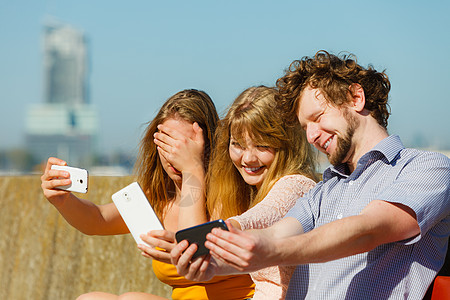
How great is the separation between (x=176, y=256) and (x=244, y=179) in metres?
1.12

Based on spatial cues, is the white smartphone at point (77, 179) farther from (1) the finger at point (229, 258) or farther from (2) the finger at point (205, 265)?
(1) the finger at point (229, 258)

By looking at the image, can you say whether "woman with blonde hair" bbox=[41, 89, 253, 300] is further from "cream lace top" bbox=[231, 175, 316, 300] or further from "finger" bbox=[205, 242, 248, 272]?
"finger" bbox=[205, 242, 248, 272]

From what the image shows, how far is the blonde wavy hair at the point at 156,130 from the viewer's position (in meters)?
3.51

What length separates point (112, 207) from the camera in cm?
380

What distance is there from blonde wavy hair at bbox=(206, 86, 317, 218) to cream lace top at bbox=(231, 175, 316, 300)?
93 millimetres

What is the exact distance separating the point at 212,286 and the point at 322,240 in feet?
4.37

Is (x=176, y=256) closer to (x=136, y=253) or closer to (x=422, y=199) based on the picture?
(x=422, y=199)

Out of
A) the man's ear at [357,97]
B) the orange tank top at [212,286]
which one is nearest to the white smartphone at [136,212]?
the orange tank top at [212,286]

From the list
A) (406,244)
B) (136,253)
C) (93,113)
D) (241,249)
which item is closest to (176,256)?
(241,249)

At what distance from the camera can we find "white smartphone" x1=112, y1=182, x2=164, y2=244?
99.0 inches

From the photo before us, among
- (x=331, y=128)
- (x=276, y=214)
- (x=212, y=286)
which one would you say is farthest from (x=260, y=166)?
(x=212, y=286)

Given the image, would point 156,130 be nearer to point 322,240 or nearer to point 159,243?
point 159,243

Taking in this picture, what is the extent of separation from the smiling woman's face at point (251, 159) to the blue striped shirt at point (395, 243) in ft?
1.72

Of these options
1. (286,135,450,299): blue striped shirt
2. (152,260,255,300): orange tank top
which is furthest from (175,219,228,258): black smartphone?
(152,260,255,300): orange tank top
